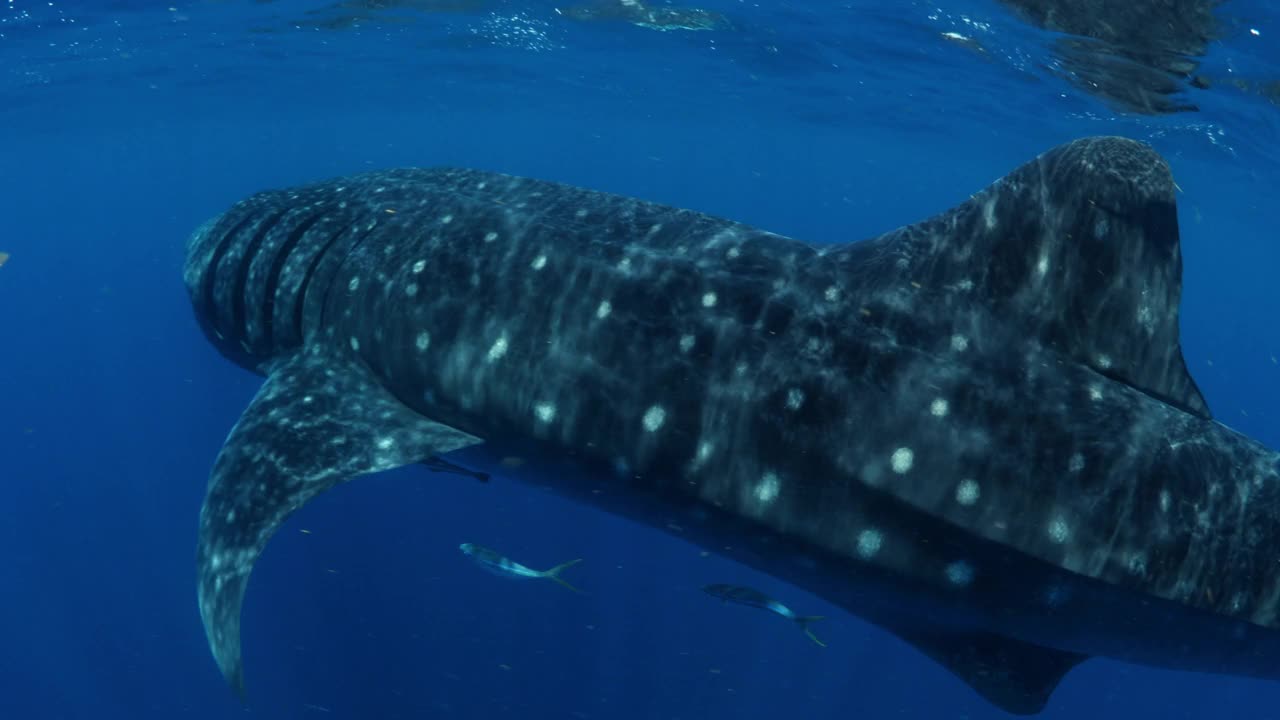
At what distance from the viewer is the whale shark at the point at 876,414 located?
165 inches

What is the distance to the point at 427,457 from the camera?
219 inches

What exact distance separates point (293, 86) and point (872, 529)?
3963cm

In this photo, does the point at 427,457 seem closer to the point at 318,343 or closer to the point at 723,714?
the point at 318,343

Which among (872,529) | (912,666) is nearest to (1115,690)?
(912,666)

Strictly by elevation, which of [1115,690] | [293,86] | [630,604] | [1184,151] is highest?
[1184,151]

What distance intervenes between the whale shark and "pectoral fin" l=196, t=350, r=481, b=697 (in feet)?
0.07

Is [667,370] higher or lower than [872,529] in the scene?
higher

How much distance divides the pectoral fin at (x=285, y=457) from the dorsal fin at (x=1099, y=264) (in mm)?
3652

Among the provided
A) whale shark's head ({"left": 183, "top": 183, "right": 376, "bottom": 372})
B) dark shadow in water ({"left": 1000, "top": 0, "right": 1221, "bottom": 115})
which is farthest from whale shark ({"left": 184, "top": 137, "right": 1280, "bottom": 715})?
dark shadow in water ({"left": 1000, "top": 0, "right": 1221, "bottom": 115})

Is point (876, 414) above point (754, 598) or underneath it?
above

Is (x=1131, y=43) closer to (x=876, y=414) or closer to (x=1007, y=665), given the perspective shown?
(x=1007, y=665)

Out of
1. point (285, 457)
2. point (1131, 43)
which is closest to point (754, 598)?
point (285, 457)

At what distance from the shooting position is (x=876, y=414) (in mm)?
4434

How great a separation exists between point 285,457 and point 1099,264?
5215mm
